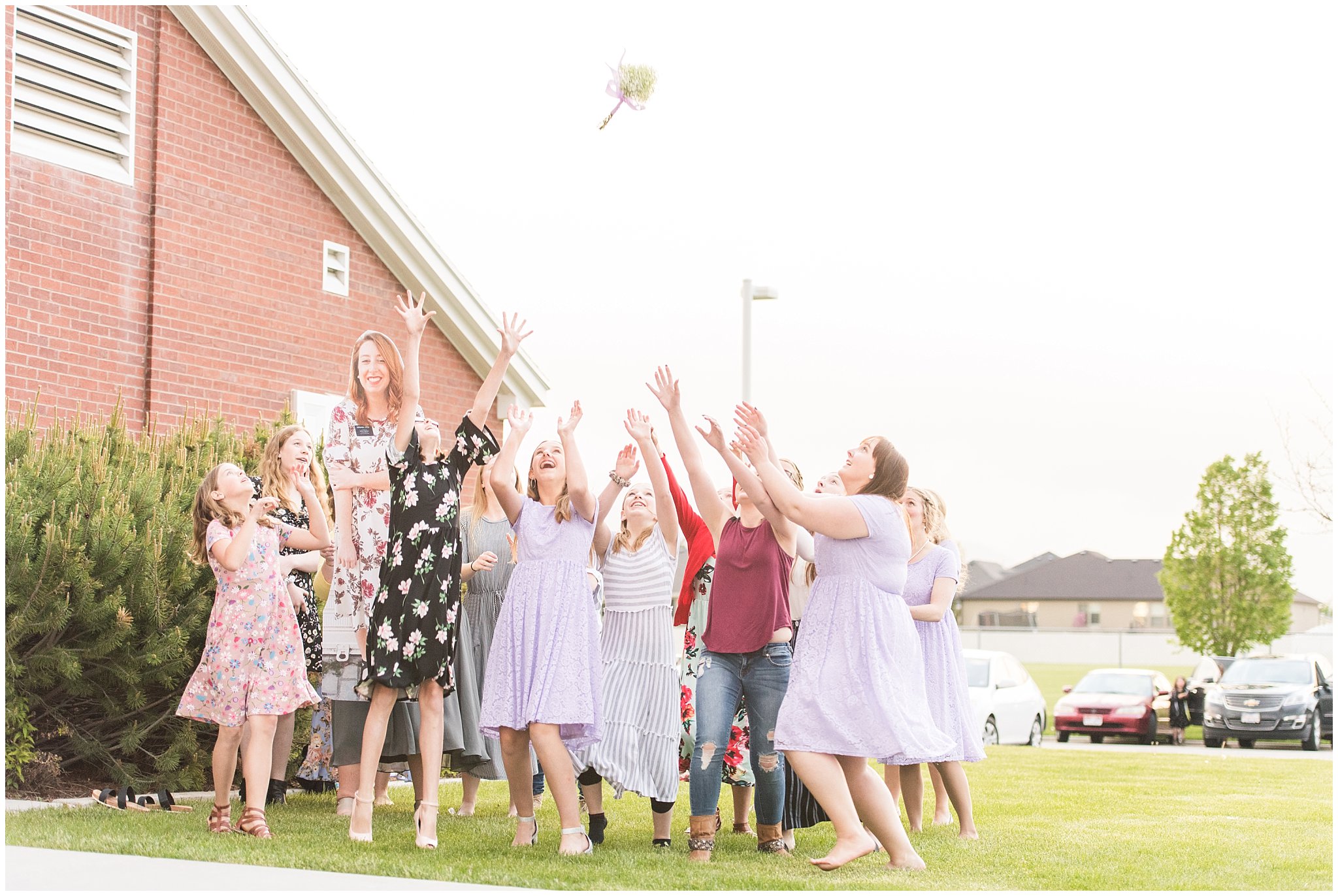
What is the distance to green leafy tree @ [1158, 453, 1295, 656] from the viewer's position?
125ft

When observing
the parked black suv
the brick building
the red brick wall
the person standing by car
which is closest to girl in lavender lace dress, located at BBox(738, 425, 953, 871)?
the brick building

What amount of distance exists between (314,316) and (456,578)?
26.1 ft

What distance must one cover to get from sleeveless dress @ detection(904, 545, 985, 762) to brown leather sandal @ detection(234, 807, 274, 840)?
12.7 ft

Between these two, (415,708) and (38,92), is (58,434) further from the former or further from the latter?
(38,92)

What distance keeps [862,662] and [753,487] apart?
3.34 ft

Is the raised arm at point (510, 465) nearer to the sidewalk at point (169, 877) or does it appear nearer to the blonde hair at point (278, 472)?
the blonde hair at point (278, 472)

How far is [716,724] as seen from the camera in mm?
7258

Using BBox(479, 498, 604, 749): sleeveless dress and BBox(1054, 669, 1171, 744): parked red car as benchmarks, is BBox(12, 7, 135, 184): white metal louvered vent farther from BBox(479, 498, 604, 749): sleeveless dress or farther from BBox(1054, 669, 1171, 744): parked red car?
BBox(1054, 669, 1171, 744): parked red car

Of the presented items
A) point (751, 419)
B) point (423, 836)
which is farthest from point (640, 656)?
point (751, 419)

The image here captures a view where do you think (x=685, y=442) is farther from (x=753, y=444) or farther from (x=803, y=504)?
(x=803, y=504)

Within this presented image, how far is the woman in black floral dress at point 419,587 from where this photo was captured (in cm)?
719

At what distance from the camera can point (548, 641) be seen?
7203 mm

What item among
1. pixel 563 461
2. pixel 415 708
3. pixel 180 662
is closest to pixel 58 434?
pixel 180 662

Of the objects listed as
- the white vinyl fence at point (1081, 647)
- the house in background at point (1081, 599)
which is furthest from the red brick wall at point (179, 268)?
the house in background at point (1081, 599)
